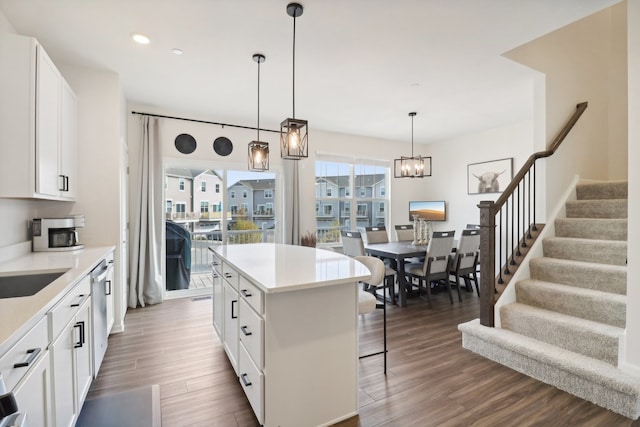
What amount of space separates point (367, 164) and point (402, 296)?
10.4 feet

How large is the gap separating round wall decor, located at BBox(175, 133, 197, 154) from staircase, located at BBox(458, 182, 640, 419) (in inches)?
167

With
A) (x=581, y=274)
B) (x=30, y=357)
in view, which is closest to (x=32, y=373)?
(x=30, y=357)

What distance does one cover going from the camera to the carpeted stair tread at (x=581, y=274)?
2533 mm

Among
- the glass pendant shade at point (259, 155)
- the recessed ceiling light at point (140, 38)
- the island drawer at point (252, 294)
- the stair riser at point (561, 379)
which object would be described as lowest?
the stair riser at point (561, 379)

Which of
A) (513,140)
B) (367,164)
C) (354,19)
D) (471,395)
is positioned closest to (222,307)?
(471,395)

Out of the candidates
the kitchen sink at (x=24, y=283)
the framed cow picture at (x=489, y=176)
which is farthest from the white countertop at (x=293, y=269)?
the framed cow picture at (x=489, y=176)

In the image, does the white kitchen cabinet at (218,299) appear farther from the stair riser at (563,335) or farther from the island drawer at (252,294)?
the stair riser at (563,335)

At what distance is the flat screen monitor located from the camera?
6.52 metres

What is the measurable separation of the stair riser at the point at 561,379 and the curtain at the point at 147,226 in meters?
3.86

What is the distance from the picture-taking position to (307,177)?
5629 mm

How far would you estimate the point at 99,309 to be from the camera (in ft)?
7.88

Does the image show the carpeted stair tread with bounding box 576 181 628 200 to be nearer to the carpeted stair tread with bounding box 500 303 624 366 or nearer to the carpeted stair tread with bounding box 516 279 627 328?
the carpeted stair tread with bounding box 516 279 627 328

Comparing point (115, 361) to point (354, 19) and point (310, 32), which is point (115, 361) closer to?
point (310, 32)

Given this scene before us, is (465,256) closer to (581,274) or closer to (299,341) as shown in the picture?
(581,274)
